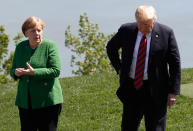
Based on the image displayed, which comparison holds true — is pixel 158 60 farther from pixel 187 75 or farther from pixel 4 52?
pixel 4 52

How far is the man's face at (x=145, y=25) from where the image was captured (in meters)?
5.50

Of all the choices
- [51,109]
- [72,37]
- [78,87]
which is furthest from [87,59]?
[51,109]

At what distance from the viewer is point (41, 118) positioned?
6.18 m

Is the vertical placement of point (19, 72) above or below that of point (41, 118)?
above

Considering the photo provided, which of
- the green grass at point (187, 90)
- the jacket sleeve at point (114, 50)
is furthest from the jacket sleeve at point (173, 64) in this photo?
the green grass at point (187, 90)

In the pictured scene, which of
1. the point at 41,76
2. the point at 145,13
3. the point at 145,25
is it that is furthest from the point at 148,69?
the point at 41,76

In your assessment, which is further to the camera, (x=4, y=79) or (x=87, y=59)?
(x=87, y=59)

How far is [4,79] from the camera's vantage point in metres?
40.0

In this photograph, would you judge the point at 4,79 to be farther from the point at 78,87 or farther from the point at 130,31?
the point at 130,31

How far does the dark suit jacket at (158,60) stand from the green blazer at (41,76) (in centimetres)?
84

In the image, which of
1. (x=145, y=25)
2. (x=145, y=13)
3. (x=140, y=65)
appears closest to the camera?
(x=145, y=13)

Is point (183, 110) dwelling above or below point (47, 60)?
below

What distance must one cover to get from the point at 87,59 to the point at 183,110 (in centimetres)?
3336

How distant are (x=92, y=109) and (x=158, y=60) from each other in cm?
579
